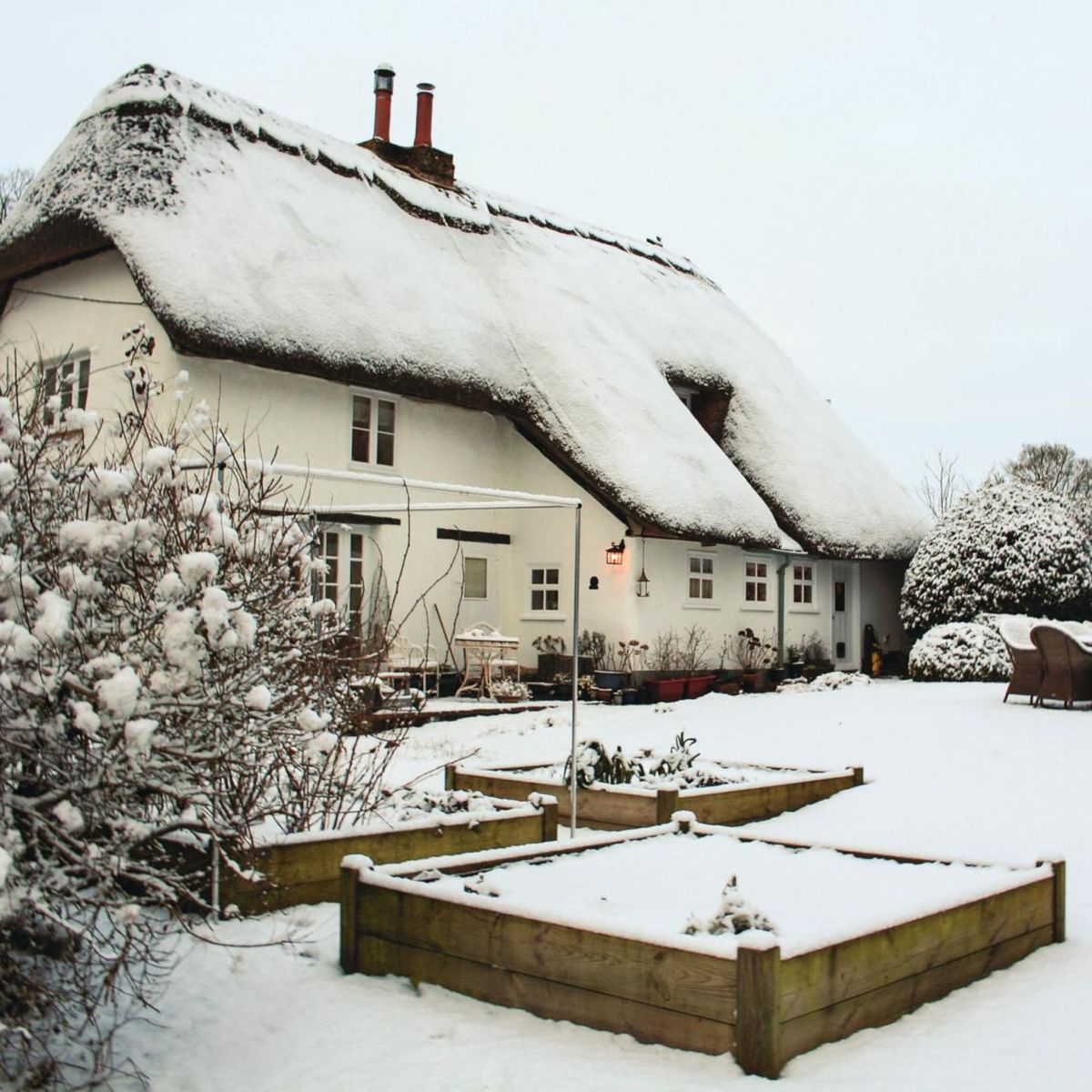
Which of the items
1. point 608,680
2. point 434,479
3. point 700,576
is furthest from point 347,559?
point 700,576

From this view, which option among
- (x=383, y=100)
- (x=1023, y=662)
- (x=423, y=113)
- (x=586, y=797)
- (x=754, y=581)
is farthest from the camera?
(x=383, y=100)

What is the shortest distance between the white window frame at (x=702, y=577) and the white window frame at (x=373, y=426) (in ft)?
15.9

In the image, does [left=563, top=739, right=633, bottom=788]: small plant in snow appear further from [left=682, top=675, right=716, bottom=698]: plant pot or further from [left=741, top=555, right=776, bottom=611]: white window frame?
[left=741, top=555, right=776, bottom=611]: white window frame

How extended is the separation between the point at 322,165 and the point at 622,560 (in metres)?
7.67

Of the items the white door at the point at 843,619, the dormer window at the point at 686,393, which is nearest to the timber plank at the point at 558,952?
the dormer window at the point at 686,393

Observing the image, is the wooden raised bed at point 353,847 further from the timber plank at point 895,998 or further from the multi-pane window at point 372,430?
the multi-pane window at point 372,430

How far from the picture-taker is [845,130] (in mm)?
44281

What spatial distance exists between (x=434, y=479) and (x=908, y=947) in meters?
14.2

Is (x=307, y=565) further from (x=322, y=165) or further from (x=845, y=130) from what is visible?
(x=845, y=130)

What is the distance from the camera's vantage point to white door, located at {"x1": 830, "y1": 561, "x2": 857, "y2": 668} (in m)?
23.5

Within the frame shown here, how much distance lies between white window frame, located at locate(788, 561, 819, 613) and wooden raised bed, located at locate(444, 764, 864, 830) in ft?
41.5

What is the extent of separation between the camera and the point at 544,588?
63.2 feet

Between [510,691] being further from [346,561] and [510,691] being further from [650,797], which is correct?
[650,797]

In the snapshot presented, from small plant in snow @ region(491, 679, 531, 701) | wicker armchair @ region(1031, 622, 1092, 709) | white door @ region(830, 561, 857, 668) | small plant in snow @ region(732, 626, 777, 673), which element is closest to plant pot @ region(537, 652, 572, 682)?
small plant in snow @ region(491, 679, 531, 701)
